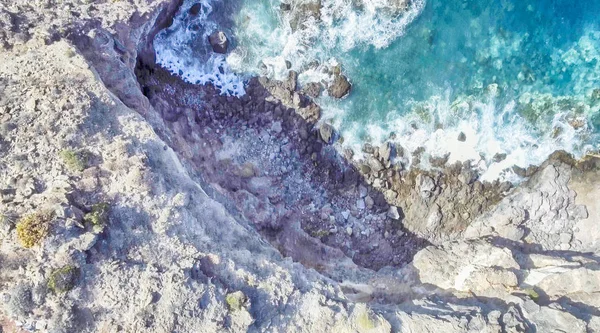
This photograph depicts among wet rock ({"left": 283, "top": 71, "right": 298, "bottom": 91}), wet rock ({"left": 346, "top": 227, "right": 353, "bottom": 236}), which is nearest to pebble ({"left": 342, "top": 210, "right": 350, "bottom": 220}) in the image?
wet rock ({"left": 346, "top": 227, "right": 353, "bottom": 236})

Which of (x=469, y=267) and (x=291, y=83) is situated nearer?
(x=469, y=267)

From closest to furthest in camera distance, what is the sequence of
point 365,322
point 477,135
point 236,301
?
point 236,301
point 365,322
point 477,135

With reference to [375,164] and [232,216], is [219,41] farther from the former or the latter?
[375,164]

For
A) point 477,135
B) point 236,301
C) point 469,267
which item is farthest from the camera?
point 477,135

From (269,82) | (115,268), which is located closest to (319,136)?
(269,82)

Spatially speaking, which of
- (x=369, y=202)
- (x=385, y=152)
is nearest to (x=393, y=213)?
(x=369, y=202)

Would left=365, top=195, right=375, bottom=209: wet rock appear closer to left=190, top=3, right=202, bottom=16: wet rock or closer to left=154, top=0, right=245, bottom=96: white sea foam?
left=154, top=0, right=245, bottom=96: white sea foam
